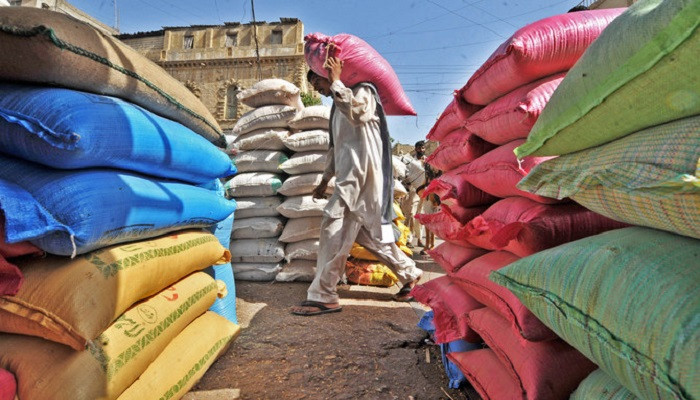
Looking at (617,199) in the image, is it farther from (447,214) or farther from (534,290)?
(447,214)

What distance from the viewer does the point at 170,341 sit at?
5.22ft

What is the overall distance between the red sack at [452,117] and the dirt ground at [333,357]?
47.6 inches

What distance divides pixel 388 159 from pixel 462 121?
134 cm

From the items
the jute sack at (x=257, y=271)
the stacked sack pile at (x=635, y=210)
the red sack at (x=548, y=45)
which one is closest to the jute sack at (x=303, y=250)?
the jute sack at (x=257, y=271)

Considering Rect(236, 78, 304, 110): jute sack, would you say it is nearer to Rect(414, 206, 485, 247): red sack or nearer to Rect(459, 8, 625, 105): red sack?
Rect(414, 206, 485, 247): red sack

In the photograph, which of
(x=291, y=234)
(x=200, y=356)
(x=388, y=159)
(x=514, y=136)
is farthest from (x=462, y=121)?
(x=291, y=234)

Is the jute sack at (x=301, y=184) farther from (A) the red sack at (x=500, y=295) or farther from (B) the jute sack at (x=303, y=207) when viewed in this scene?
(A) the red sack at (x=500, y=295)

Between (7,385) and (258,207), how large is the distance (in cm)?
294

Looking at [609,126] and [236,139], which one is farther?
[236,139]

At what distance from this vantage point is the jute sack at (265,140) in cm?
399

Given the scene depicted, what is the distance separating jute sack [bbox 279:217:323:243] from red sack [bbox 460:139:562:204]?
2189 mm

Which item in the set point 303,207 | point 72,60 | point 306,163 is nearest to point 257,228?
point 303,207

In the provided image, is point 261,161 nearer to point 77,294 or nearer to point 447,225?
point 447,225

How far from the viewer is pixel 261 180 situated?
3908 mm
